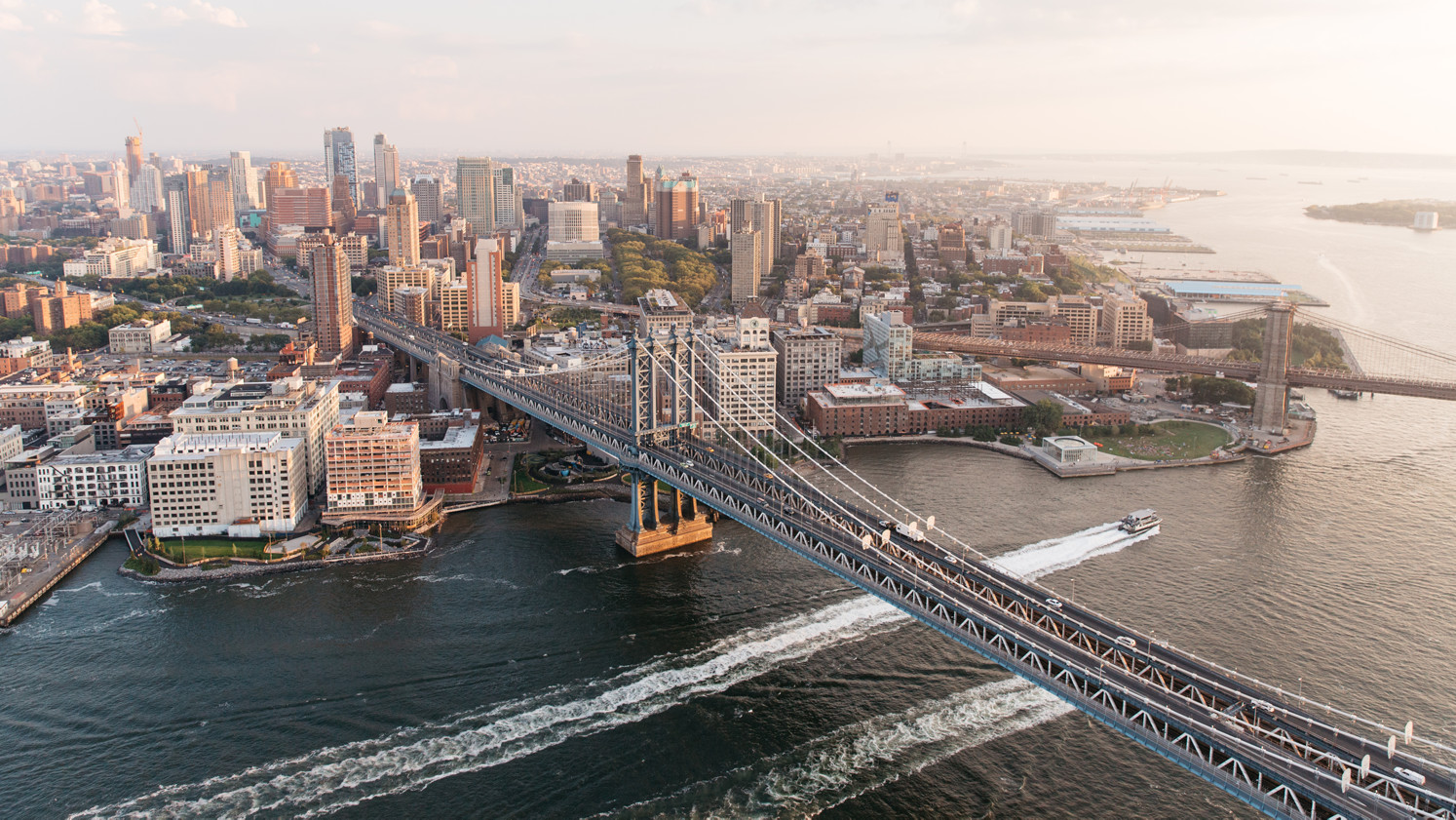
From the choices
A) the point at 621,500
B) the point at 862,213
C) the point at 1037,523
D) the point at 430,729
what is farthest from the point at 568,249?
the point at 430,729

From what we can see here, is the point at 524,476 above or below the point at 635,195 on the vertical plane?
below

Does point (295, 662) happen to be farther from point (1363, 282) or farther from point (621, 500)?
point (1363, 282)

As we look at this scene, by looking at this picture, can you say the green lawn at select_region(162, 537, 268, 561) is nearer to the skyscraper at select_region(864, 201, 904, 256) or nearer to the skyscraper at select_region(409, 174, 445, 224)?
the skyscraper at select_region(864, 201, 904, 256)

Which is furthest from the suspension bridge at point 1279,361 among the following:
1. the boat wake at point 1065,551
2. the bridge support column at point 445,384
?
the bridge support column at point 445,384

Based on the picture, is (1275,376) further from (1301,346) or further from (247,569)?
(247,569)

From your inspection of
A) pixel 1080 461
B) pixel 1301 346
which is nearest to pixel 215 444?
pixel 1080 461

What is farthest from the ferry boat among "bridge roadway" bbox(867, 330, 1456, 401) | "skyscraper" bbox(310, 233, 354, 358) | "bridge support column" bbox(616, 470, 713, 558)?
"skyscraper" bbox(310, 233, 354, 358)

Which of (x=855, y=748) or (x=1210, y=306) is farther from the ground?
(x=1210, y=306)
